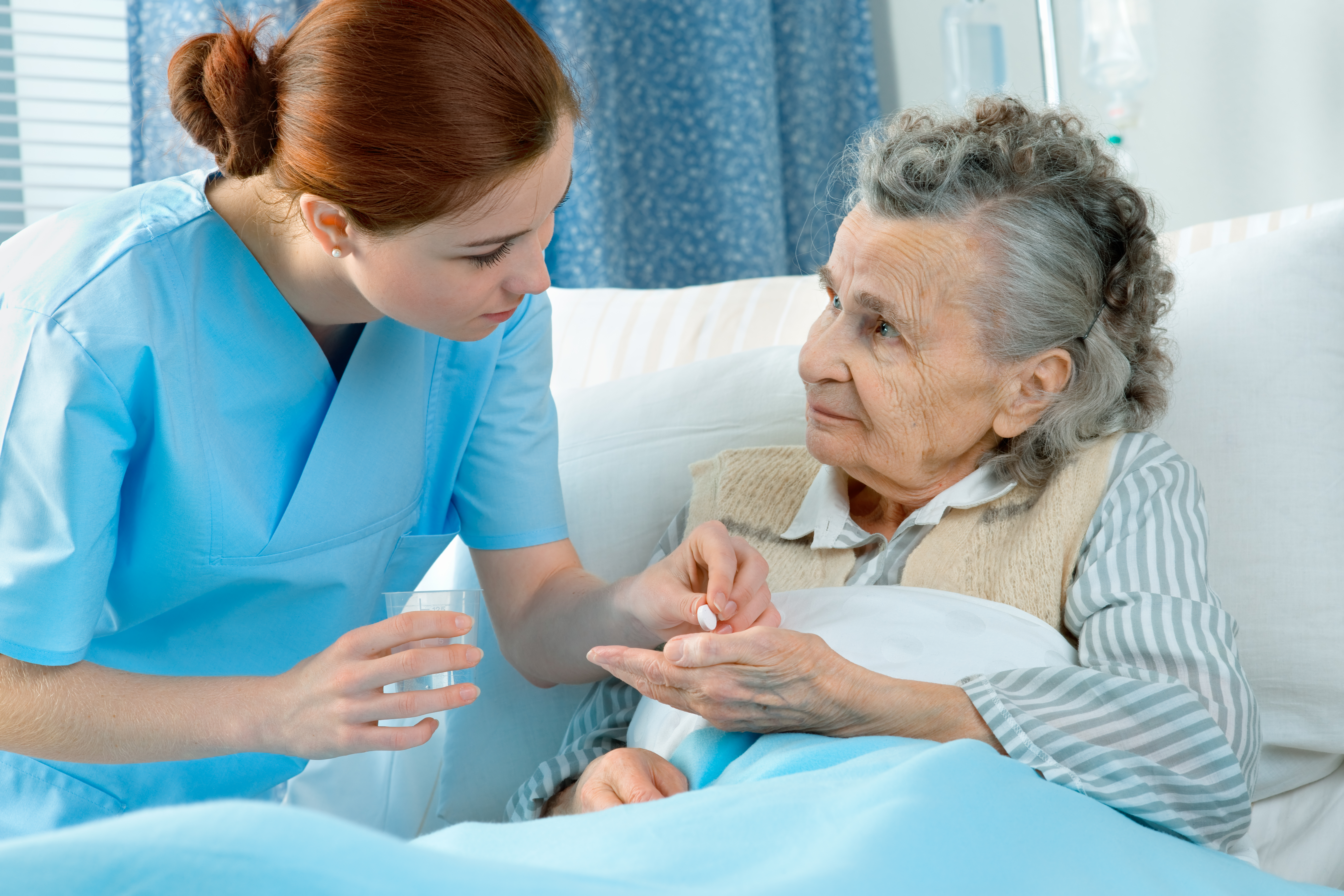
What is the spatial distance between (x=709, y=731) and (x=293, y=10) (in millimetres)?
2126

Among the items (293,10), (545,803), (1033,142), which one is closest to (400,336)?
(545,803)

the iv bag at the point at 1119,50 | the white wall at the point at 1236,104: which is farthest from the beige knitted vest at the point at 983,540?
the iv bag at the point at 1119,50

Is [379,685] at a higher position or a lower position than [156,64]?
lower

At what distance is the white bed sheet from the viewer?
4.00ft

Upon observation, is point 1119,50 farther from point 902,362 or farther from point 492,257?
point 492,257

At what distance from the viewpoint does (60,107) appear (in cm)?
268

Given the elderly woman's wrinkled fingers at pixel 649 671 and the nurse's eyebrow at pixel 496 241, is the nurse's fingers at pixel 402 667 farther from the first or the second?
the nurse's eyebrow at pixel 496 241

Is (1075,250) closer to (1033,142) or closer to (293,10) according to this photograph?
(1033,142)

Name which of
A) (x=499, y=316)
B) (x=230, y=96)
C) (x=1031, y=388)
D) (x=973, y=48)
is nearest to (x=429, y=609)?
(x=499, y=316)

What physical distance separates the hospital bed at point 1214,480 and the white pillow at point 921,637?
31 centimetres

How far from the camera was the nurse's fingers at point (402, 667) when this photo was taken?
0.95 m

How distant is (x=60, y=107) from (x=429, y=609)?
231 cm

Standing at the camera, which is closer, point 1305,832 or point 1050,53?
point 1305,832

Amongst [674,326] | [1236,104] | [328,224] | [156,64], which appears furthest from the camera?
[156,64]
